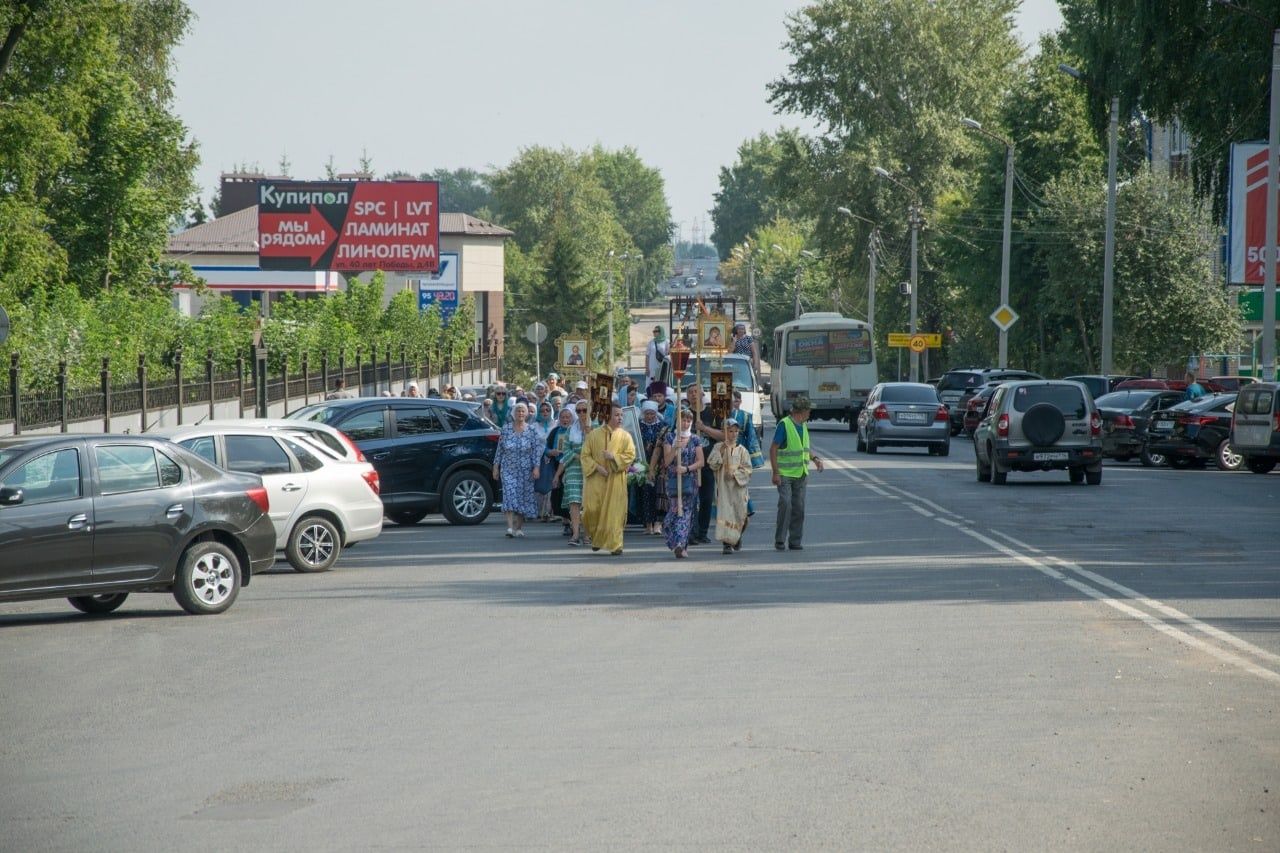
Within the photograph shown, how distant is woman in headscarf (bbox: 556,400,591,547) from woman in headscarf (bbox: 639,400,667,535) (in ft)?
2.23

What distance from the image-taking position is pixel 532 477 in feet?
71.8

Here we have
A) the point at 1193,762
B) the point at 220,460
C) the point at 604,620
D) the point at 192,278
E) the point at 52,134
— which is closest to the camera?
the point at 1193,762

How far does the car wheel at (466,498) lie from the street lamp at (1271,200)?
16.8 metres

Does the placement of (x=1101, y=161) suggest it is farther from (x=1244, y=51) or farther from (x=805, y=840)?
(x=805, y=840)

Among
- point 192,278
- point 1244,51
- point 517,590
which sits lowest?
point 517,590

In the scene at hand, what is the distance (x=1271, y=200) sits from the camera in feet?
117

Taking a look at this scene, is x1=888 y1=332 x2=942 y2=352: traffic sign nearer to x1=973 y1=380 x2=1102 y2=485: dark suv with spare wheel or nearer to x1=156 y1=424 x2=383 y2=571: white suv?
x1=973 y1=380 x2=1102 y2=485: dark suv with spare wheel

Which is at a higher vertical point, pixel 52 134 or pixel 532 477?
pixel 52 134

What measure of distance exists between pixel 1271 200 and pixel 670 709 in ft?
95.7

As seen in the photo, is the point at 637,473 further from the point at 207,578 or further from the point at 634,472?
the point at 207,578

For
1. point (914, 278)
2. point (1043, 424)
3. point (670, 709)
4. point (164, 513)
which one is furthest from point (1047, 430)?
point (914, 278)

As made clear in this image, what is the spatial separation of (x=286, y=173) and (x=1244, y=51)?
410 feet

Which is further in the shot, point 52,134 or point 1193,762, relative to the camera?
point 52,134

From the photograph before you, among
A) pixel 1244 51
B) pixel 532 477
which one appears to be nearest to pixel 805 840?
pixel 532 477
